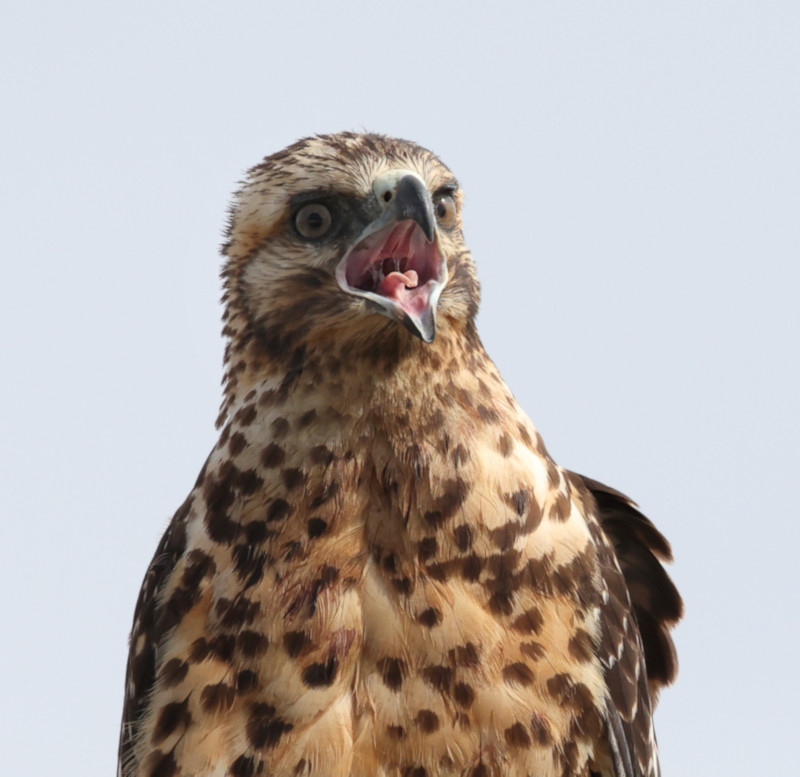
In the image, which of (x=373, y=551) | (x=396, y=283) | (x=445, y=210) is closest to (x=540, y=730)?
(x=373, y=551)

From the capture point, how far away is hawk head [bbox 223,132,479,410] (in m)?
4.27

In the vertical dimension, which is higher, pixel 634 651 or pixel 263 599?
pixel 263 599

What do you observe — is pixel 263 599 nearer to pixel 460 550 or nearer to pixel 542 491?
pixel 460 550

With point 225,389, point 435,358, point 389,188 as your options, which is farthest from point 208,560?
point 389,188

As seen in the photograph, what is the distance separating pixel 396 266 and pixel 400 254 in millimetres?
41

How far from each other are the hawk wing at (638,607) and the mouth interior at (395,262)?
1159 mm

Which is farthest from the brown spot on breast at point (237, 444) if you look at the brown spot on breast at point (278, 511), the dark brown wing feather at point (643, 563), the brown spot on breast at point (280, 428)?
the dark brown wing feather at point (643, 563)

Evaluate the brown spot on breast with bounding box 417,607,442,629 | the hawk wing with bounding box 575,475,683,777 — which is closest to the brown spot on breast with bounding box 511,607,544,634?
the brown spot on breast with bounding box 417,607,442,629

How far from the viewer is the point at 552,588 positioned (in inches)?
172

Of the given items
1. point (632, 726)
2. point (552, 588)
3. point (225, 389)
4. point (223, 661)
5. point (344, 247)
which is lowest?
point (632, 726)

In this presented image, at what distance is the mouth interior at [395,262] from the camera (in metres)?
4.30

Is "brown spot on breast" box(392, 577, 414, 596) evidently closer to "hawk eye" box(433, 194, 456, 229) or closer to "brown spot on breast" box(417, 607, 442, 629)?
"brown spot on breast" box(417, 607, 442, 629)

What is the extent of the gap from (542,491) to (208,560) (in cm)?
112

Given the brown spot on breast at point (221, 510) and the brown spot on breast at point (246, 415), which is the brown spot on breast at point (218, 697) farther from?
the brown spot on breast at point (246, 415)
